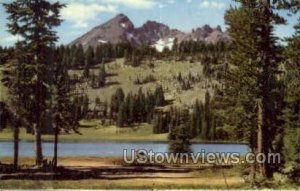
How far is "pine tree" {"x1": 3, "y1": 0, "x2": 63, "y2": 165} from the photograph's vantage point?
28.0 m

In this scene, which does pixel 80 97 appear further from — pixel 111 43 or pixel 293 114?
pixel 293 114

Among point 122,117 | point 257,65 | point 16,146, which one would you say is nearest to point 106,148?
point 122,117

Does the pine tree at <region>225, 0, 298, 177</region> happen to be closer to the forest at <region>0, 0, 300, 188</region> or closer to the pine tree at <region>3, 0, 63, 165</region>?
the forest at <region>0, 0, 300, 188</region>

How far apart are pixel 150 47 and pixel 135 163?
7.74 m

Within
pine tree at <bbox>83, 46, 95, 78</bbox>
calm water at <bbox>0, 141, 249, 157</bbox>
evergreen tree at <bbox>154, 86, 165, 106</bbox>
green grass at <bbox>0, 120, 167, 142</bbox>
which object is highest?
pine tree at <bbox>83, 46, 95, 78</bbox>

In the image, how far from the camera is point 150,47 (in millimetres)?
32594

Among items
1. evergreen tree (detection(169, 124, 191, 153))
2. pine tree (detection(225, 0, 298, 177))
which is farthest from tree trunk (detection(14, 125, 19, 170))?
pine tree (detection(225, 0, 298, 177))

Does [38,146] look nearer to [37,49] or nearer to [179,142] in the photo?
[37,49]

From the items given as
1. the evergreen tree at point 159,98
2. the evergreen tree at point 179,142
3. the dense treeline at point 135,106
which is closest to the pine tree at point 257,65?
the evergreen tree at point 179,142

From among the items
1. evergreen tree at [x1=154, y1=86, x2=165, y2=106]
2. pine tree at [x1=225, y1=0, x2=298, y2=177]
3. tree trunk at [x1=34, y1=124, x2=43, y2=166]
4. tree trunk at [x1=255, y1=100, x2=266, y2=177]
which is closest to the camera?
tree trunk at [x1=34, y1=124, x2=43, y2=166]

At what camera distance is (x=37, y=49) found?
2816cm

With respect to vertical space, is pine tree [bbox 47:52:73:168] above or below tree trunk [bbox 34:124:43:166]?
above

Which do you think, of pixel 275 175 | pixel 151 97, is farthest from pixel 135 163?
pixel 275 175

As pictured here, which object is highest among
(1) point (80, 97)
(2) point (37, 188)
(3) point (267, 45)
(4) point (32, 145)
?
(3) point (267, 45)
